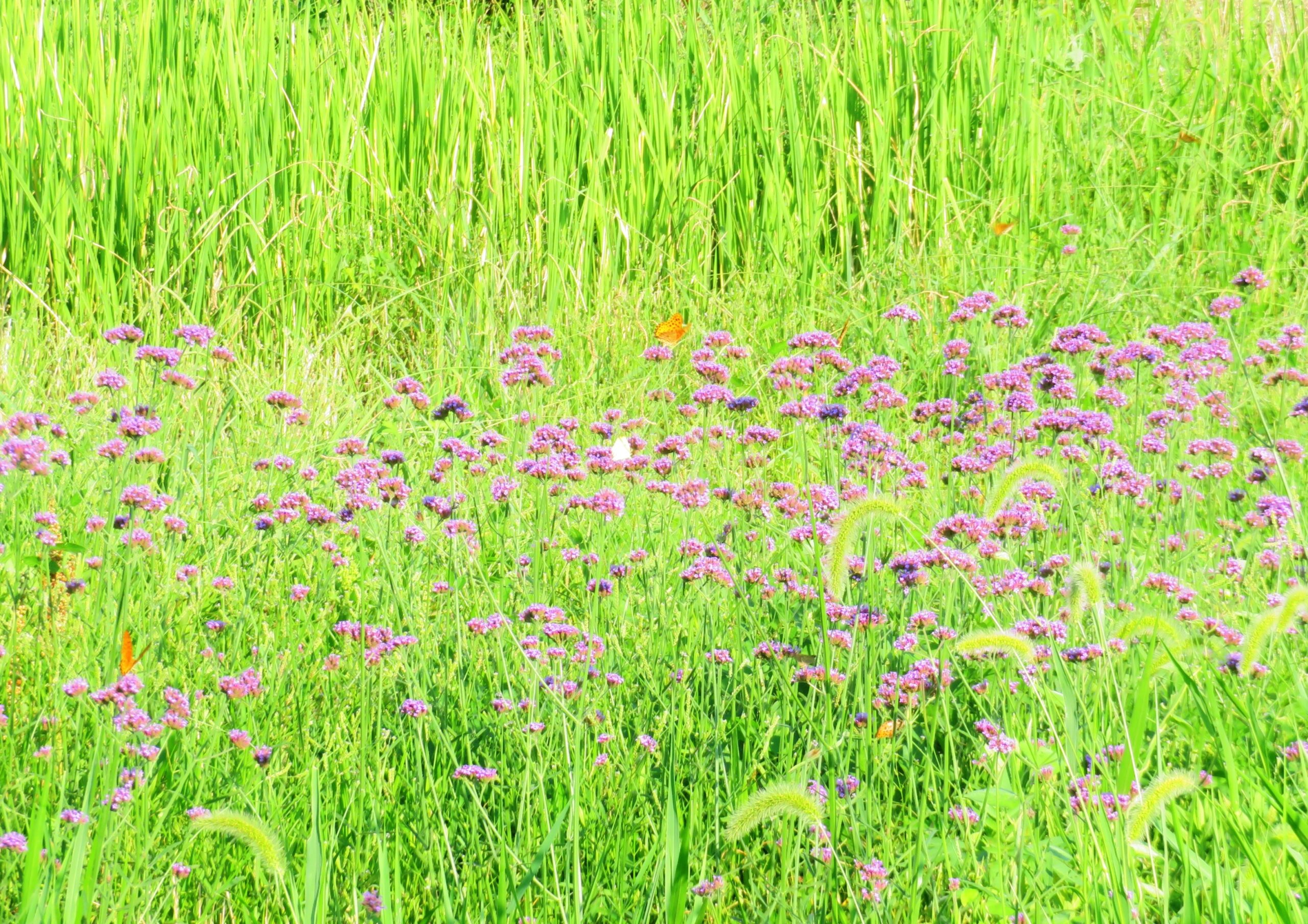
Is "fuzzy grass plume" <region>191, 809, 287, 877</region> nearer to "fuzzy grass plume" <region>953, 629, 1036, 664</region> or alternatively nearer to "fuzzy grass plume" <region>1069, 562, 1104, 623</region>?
"fuzzy grass plume" <region>953, 629, 1036, 664</region>

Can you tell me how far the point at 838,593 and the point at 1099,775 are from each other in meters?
0.66

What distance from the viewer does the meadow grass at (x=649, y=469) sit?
1.72 m

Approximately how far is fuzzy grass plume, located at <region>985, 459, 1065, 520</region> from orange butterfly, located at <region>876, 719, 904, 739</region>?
0.39 meters

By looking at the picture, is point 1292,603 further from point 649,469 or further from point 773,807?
point 649,469

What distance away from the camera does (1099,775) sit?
75.3 inches

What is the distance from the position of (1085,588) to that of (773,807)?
0.54 meters

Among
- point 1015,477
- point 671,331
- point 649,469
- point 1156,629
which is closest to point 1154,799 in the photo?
point 1156,629

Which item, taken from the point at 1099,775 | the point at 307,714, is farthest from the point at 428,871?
the point at 1099,775

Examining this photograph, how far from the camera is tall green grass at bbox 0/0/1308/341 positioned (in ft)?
15.5

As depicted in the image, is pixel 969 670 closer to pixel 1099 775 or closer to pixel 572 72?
pixel 1099 775

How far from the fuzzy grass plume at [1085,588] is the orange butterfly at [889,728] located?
414mm

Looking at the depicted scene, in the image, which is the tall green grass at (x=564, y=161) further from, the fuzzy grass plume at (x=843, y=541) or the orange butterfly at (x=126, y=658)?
the fuzzy grass plume at (x=843, y=541)

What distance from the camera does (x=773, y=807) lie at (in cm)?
129

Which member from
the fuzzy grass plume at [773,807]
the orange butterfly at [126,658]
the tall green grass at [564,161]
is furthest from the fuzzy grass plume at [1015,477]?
the tall green grass at [564,161]
